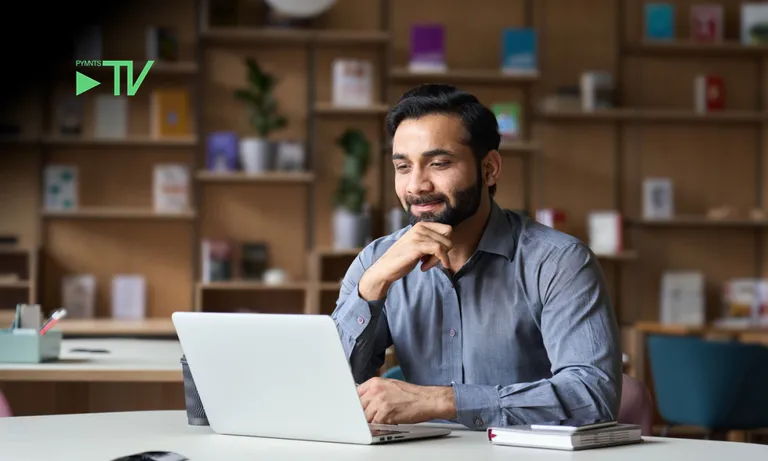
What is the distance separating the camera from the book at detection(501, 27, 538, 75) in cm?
642

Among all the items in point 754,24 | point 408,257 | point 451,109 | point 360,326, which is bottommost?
point 360,326

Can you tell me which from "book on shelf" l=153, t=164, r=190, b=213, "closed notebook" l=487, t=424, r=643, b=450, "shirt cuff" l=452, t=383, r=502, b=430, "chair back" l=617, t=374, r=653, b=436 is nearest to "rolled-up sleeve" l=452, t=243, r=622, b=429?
"shirt cuff" l=452, t=383, r=502, b=430

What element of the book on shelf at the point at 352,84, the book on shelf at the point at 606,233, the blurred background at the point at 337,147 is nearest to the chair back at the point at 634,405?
the blurred background at the point at 337,147

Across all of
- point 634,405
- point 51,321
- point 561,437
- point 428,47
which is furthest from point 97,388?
point 428,47

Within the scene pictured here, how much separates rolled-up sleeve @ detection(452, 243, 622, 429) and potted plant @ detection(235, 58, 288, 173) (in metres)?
4.17

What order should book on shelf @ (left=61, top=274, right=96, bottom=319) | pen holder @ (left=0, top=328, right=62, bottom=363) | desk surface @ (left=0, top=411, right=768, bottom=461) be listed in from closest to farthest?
desk surface @ (left=0, top=411, right=768, bottom=461), pen holder @ (left=0, top=328, right=62, bottom=363), book on shelf @ (left=61, top=274, right=96, bottom=319)

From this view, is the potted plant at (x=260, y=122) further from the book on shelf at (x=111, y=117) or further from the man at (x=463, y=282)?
the man at (x=463, y=282)

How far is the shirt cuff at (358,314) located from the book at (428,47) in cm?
423

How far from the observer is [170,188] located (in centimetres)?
638

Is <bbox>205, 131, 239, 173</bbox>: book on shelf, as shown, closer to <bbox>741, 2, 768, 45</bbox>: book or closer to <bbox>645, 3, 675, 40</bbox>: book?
<bbox>645, 3, 675, 40</bbox>: book

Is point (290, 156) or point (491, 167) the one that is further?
point (290, 156)

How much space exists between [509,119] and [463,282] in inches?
167

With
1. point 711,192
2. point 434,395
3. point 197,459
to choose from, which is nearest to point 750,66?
point 711,192

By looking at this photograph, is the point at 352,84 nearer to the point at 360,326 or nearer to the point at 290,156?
the point at 290,156
